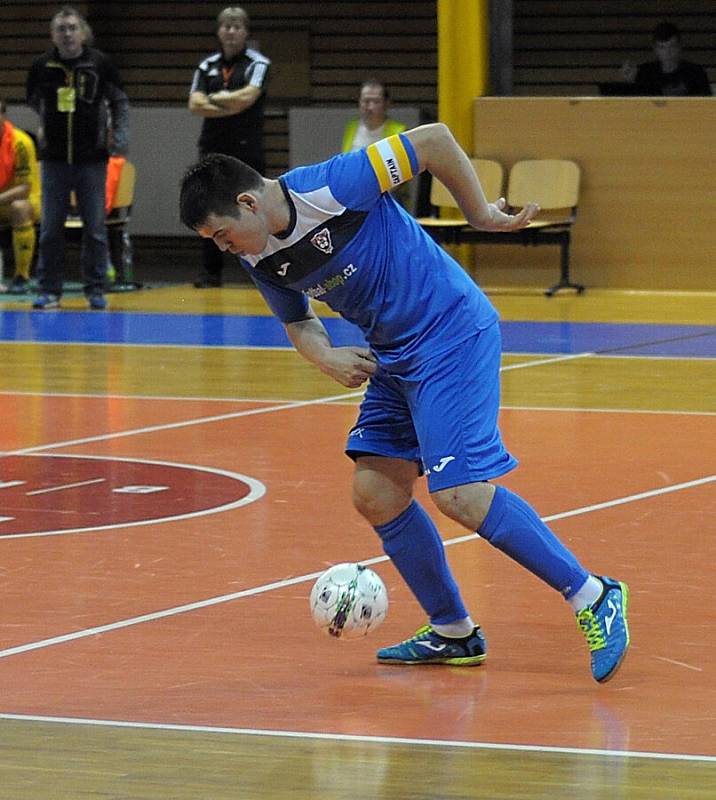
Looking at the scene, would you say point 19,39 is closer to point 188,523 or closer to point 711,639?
point 188,523

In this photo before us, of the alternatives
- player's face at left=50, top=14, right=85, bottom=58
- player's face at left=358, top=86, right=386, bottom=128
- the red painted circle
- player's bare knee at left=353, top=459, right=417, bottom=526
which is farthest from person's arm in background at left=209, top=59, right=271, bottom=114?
player's bare knee at left=353, top=459, right=417, bottom=526

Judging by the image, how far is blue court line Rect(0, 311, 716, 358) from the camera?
13359mm

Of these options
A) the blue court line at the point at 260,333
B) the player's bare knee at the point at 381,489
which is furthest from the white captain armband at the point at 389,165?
the blue court line at the point at 260,333

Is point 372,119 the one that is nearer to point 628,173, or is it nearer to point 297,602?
point 628,173

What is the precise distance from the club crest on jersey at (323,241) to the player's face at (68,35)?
1052cm

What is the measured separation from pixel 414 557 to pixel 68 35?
10.6 meters

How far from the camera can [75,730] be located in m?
4.77

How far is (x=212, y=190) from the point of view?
Result: 200 inches

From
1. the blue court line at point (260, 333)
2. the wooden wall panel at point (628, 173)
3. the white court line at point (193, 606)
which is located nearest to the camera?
the white court line at point (193, 606)

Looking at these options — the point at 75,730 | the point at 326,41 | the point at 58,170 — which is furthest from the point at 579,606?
the point at 326,41

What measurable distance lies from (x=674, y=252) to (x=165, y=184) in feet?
21.6

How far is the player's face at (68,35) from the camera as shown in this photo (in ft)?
50.0

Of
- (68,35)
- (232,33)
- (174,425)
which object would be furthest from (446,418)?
(232,33)

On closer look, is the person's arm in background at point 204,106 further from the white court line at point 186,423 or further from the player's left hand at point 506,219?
the player's left hand at point 506,219
